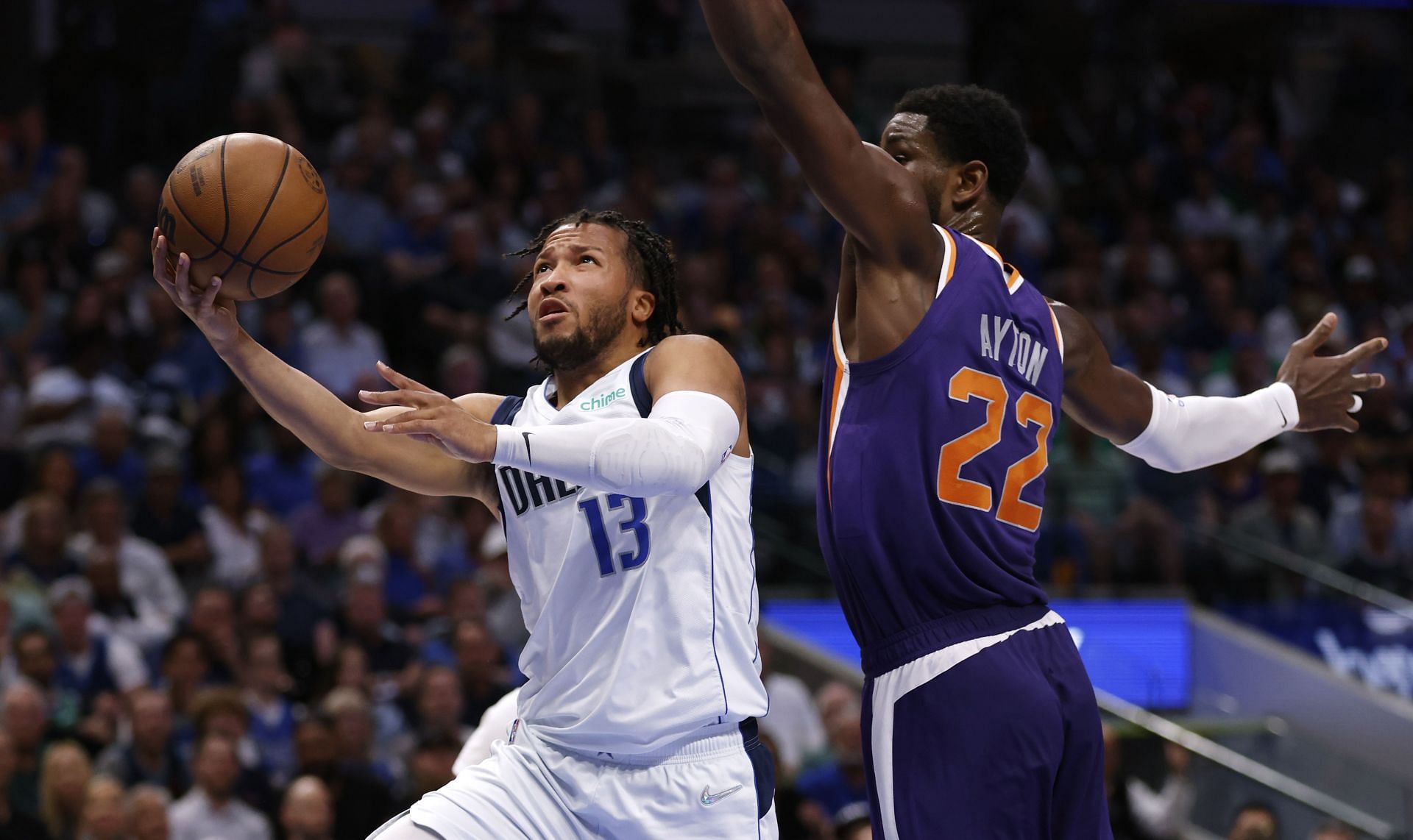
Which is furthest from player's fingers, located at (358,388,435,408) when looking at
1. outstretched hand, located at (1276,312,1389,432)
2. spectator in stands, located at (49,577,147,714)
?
spectator in stands, located at (49,577,147,714)

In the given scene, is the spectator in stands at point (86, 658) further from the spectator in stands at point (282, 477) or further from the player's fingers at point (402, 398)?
the player's fingers at point (402, 398)

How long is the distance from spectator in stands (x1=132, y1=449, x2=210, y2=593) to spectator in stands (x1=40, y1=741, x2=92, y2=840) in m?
2.02

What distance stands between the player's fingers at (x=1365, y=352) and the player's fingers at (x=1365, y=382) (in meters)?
0.05

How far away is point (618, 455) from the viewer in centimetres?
369

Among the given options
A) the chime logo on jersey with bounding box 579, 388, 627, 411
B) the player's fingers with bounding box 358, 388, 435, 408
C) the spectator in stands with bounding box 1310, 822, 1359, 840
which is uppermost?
the player's fingers with bounding box 358, 388, 435, 408

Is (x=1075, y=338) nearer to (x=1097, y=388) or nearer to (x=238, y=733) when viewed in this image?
(x=1097, y=388)

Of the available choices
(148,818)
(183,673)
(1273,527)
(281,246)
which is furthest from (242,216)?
(1273,527)

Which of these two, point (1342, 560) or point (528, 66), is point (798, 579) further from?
point (528, 66)

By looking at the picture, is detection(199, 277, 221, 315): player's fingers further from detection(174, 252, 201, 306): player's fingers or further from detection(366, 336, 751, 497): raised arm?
detection(366, 336, 751, 497): raised arm

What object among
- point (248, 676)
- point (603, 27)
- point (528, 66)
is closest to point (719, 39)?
point (248, 676)

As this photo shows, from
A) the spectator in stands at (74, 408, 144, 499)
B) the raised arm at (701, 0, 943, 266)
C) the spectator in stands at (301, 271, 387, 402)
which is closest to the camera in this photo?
the raised arm at (701, 0, 943, 266)

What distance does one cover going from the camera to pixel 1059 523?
1132 cm

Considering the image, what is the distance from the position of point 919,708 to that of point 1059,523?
779 centimetres

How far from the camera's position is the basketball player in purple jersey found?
3625 mm
